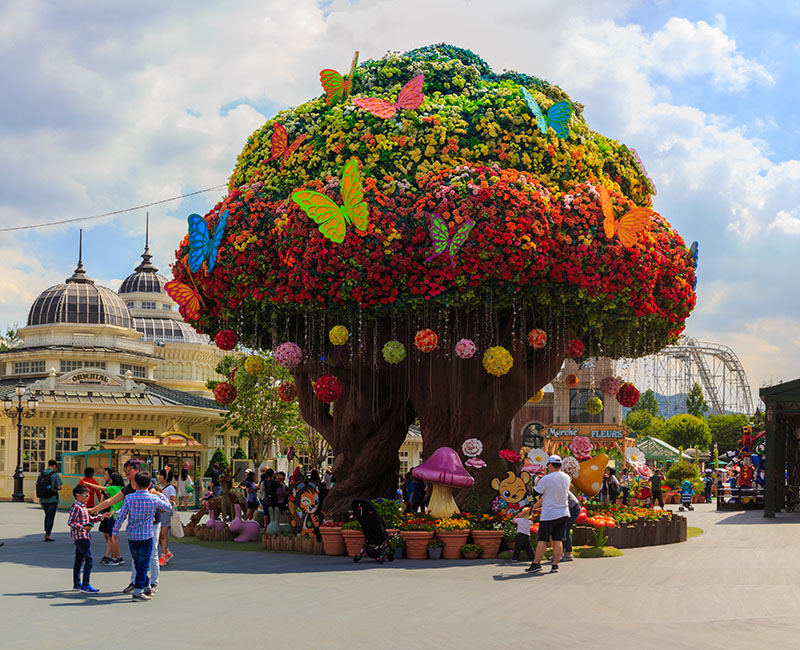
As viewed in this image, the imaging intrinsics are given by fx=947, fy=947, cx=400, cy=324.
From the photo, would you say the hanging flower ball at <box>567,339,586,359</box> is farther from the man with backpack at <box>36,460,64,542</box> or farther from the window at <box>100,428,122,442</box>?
the window at <box>100,428,122,442</box>

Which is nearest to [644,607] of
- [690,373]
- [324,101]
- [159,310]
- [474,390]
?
[474,390]

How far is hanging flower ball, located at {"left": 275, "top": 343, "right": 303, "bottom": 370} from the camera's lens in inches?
730

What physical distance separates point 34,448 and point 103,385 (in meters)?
3.81

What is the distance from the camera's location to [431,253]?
16.4 meters

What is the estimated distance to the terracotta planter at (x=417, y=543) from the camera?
14852mm

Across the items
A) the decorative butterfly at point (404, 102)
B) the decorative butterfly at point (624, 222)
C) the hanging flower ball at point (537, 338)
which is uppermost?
the decorative butterfly at point (404, 102)

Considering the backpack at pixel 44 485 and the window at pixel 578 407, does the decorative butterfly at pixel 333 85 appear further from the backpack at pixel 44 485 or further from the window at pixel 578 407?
the window at pixel 578 407

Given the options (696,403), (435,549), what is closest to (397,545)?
(435,549)

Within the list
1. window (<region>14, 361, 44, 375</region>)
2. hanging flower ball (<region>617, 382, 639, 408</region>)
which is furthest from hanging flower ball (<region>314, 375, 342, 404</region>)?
window (<region>14, 361, 44, 375</region>)

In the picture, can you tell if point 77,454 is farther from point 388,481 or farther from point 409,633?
point 409,633

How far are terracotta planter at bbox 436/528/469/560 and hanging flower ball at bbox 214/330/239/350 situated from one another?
6699mm

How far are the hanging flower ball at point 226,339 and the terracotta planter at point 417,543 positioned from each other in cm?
639

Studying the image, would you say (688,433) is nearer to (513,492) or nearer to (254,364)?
(254,364)

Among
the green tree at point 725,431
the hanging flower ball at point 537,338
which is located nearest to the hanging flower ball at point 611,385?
the hanging flower ball at point 537,338
